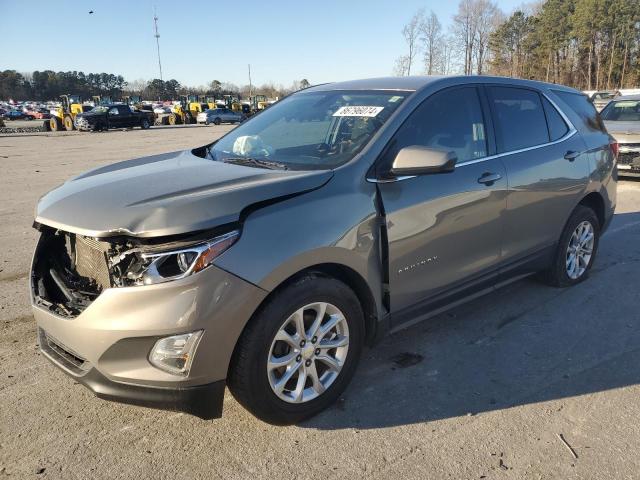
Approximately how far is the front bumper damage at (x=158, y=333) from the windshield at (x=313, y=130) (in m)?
1.07

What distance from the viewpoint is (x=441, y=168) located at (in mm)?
3025

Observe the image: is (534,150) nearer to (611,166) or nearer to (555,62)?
(611,166)

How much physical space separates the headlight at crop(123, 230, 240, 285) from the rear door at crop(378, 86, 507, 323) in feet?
3.60

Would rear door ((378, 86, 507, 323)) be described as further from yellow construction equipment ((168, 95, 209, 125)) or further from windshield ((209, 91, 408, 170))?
yellow construction equipment ((168, 95, 209, 125))

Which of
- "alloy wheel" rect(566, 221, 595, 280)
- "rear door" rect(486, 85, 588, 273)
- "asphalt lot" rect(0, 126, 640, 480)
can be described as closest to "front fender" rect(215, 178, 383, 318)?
"asphalt lot" rect(0, 126, 640, 480)

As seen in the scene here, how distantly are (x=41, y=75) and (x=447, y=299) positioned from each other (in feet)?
426

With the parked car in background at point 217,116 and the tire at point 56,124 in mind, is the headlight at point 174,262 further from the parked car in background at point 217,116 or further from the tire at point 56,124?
the parked car in background at point 217,116


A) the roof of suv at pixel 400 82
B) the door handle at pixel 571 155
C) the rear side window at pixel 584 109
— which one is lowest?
the door handle at pixel 571 155

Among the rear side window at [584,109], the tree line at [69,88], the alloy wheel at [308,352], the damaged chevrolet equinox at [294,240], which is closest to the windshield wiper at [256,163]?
the damaged chevrolet equinox at [294,240]

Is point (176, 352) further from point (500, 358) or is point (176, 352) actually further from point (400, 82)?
point (400, 82)

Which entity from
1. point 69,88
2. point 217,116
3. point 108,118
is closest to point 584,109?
point 108,118

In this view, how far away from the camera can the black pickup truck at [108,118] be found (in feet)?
112

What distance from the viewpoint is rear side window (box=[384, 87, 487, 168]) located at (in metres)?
3.29

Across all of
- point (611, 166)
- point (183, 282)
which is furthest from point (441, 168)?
point (611, 166)
